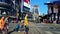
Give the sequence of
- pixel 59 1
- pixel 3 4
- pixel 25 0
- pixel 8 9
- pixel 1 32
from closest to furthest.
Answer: pixel 1 32 → pixel 59 1 → pixel 3 4 → pixel 8 9 → pixel 25 0

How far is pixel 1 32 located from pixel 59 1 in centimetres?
7876

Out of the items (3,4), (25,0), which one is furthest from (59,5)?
(25,0)

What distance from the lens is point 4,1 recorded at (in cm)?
10200

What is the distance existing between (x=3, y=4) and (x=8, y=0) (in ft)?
41.3

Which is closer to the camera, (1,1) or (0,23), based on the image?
(0,23)

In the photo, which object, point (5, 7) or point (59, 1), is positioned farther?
point (5, 7)

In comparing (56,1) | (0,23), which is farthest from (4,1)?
(0,23)

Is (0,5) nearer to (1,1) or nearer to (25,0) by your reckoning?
(1,1)

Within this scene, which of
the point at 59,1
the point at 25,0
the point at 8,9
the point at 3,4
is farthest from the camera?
the point at 25,0

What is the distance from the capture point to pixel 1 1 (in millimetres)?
99125

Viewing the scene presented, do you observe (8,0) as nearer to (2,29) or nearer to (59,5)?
(59,5)

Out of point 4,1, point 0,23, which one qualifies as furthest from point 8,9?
point 0,23

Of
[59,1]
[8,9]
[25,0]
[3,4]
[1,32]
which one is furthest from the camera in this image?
[25,0]

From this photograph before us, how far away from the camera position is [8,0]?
4301 inches
